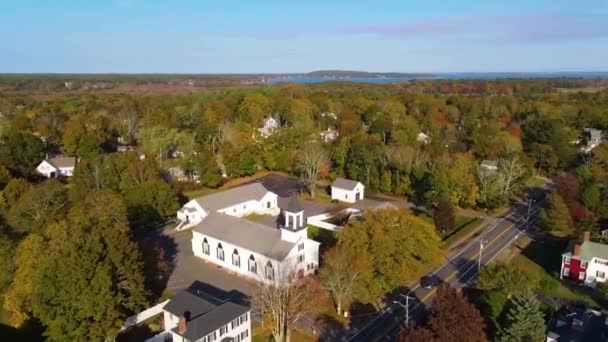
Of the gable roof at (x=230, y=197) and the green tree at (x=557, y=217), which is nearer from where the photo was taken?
the green tree at (x=557, y=217)

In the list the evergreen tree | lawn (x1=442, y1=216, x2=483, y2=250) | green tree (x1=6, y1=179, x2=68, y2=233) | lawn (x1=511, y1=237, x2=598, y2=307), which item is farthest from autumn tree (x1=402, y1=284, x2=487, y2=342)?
green tree (x1=6, y1=179, x2=68, y2=233)

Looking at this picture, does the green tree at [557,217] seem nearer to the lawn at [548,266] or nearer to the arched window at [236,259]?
the lawn at [548,266]

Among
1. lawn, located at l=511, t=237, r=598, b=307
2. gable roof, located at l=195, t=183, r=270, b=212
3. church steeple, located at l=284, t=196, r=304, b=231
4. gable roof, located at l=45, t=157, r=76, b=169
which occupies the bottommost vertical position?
lawn, located at l=511, t=237, r=598, b=307

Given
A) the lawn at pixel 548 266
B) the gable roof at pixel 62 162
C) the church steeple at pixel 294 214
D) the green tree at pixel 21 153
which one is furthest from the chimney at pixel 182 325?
the gable roof at pixel 62 162

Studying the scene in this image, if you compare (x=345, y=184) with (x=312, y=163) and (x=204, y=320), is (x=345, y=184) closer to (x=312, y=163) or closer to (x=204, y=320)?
(x=312, y=163)

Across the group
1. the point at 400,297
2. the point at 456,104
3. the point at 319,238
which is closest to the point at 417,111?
the point at 456,104

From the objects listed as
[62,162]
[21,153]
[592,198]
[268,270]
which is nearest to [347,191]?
[268,270]

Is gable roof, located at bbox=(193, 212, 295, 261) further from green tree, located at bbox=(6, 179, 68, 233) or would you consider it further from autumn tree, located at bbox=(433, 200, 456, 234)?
autumn tree, located at bbox=(433, 200, 456, 234)
